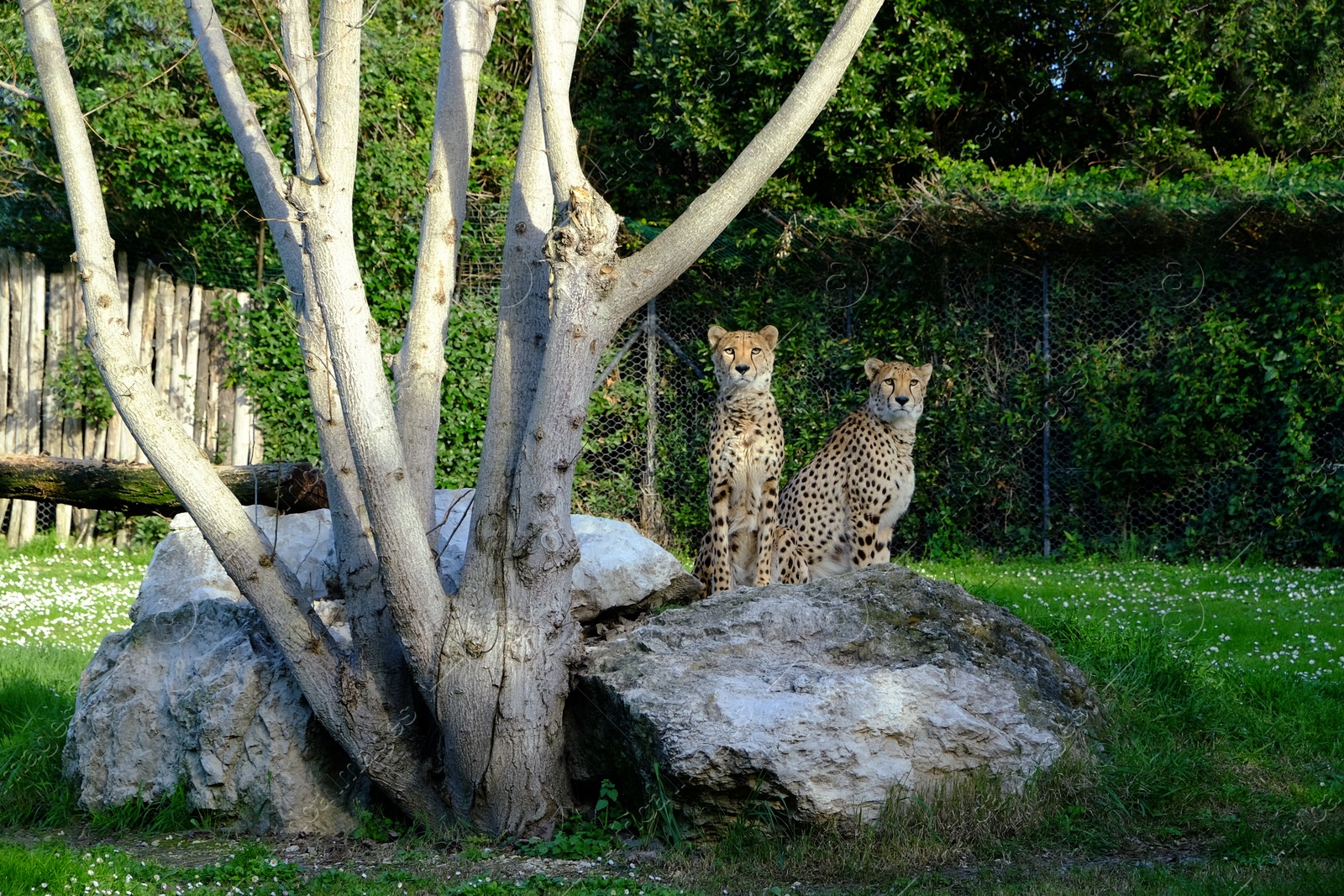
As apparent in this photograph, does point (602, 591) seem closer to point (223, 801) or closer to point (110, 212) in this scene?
point (223, 801)

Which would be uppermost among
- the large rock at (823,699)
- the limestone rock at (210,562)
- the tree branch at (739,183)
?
the tree branch at (739,183)

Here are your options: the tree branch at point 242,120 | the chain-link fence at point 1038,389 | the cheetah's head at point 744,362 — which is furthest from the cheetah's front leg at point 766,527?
the chain-link fence at point 1038,389

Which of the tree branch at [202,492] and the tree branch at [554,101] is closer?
the tree branch at [554,101]

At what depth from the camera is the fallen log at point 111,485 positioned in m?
5.81

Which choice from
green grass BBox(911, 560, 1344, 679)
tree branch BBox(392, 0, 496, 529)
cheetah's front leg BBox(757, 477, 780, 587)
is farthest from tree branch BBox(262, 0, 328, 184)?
green grass BBox(911, 560, 1344, 679)

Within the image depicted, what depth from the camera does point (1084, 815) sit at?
4.35 m

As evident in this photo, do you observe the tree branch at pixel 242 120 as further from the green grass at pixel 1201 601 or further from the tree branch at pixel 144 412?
the green grass at pixel 1201 601

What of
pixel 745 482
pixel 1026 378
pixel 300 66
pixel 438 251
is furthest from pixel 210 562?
pixel 1026 378

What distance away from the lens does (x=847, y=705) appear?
424 centimetres

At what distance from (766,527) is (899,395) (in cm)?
112

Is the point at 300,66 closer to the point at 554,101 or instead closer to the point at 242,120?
the point at 242,120

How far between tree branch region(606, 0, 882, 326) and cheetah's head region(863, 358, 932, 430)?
250 cm

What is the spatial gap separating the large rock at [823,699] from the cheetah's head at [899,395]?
5.64ft

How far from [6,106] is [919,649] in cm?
932
